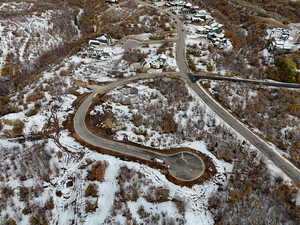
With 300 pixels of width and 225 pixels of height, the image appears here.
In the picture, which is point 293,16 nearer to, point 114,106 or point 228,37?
point 228,37

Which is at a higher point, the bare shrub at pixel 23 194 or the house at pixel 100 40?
the house at pixel 100 40

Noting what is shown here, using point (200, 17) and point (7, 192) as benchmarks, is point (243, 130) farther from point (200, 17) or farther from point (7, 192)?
point (200, 17)

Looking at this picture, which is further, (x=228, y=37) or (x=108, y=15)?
(x=108, y=15)

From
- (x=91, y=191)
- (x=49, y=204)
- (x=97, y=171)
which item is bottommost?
(x=49, y=204)

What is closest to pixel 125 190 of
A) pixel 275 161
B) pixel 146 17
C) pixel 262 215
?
pixel 262 215

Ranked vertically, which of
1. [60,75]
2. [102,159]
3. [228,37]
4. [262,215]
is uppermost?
[228,37]

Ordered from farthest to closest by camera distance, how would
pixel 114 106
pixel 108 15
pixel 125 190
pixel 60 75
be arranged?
pixel 108 15, pixel 60 75, pixel 114 106, pixel 125 190

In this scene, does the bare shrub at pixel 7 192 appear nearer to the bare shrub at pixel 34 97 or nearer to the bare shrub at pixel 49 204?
the bare shrub at pixel 49 204

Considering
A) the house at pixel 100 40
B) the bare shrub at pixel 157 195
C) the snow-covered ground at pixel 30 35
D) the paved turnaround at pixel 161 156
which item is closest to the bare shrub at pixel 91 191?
the paved turnaround at pixel 161 156

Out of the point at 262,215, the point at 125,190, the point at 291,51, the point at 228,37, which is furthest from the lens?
the point at 228,37

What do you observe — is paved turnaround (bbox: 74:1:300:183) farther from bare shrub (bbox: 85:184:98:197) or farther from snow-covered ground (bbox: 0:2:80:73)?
snow-covered ground (bbox: 0:2:80:73)

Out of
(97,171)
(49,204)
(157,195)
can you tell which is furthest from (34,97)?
(157,195)
